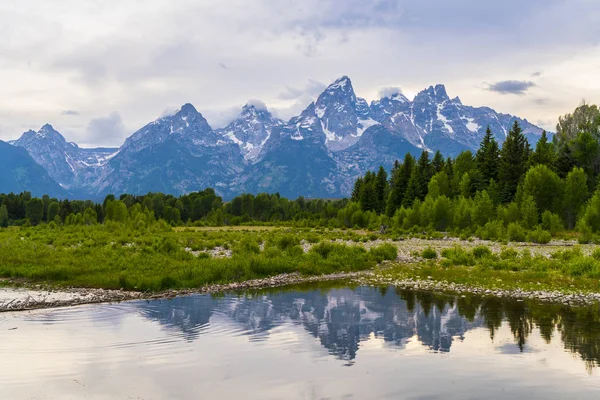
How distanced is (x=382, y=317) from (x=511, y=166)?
6942 centimetres

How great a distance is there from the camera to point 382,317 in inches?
845

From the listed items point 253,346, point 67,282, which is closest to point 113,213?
point 67,282

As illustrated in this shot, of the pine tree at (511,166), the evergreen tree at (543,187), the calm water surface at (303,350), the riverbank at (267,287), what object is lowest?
the calm water surface at (303,350)

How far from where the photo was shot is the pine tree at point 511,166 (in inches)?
3187

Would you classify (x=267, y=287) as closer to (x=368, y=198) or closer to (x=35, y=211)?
(x=368, y=198)

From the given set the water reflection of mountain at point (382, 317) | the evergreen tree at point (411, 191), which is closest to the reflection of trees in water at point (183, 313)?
the water reflection of mountain at point (382, 317)

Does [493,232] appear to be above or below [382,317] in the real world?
above

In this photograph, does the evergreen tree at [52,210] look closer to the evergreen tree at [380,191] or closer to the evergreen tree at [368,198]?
the evergreen tree at [368,198]

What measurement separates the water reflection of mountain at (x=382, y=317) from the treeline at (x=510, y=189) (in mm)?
36746

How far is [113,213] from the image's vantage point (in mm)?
104125

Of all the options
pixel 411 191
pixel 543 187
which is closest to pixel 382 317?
pixel 543 187

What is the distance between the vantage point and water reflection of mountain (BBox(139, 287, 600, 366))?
18266 mm

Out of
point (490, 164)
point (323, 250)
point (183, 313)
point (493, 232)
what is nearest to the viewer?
point (183, 313)

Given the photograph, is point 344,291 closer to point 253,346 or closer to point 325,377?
point 253,346
